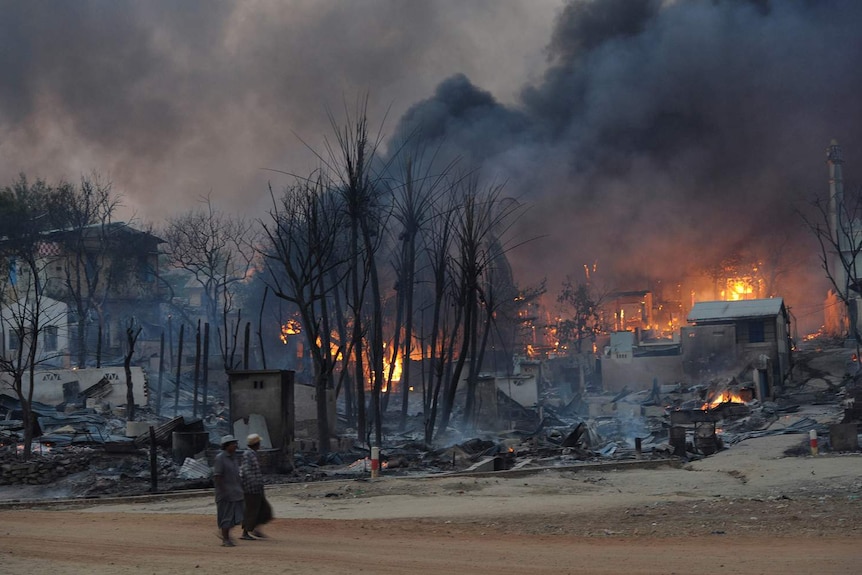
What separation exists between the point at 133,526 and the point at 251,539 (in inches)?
93.4

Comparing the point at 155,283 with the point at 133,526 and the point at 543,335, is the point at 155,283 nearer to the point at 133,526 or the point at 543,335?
the point at 543,335

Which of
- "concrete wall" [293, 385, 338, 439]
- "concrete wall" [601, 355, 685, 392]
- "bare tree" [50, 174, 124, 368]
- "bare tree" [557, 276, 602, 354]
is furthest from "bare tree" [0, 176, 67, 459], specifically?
"bare tree" [557, 276, 602, 354]

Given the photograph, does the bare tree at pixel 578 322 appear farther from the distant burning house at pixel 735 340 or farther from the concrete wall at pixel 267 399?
the concrete wall at pixel 267 399

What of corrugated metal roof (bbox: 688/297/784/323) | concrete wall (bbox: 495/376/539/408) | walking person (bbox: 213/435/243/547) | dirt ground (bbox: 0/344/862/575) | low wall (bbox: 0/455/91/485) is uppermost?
corrugated metal roof (bbox: 688/297/784/323)

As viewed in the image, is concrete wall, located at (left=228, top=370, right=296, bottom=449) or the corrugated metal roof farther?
the corrugated metal roof

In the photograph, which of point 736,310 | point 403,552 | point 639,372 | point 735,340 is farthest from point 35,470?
point 639,372

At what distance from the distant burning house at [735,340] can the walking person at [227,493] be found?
34074mm

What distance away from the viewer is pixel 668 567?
8.00m

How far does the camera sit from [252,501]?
10477mm

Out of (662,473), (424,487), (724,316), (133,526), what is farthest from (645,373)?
(133,526)

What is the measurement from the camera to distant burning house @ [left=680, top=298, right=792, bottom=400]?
42.2 meters

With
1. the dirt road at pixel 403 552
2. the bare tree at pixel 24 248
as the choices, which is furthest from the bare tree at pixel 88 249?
the dirt road at pixel 403 552

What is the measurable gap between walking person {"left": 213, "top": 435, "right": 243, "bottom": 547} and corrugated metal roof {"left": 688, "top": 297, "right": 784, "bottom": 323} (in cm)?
3610

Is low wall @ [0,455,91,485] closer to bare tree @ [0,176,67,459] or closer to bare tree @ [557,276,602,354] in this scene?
bare tree @ [0,176,67,459]
